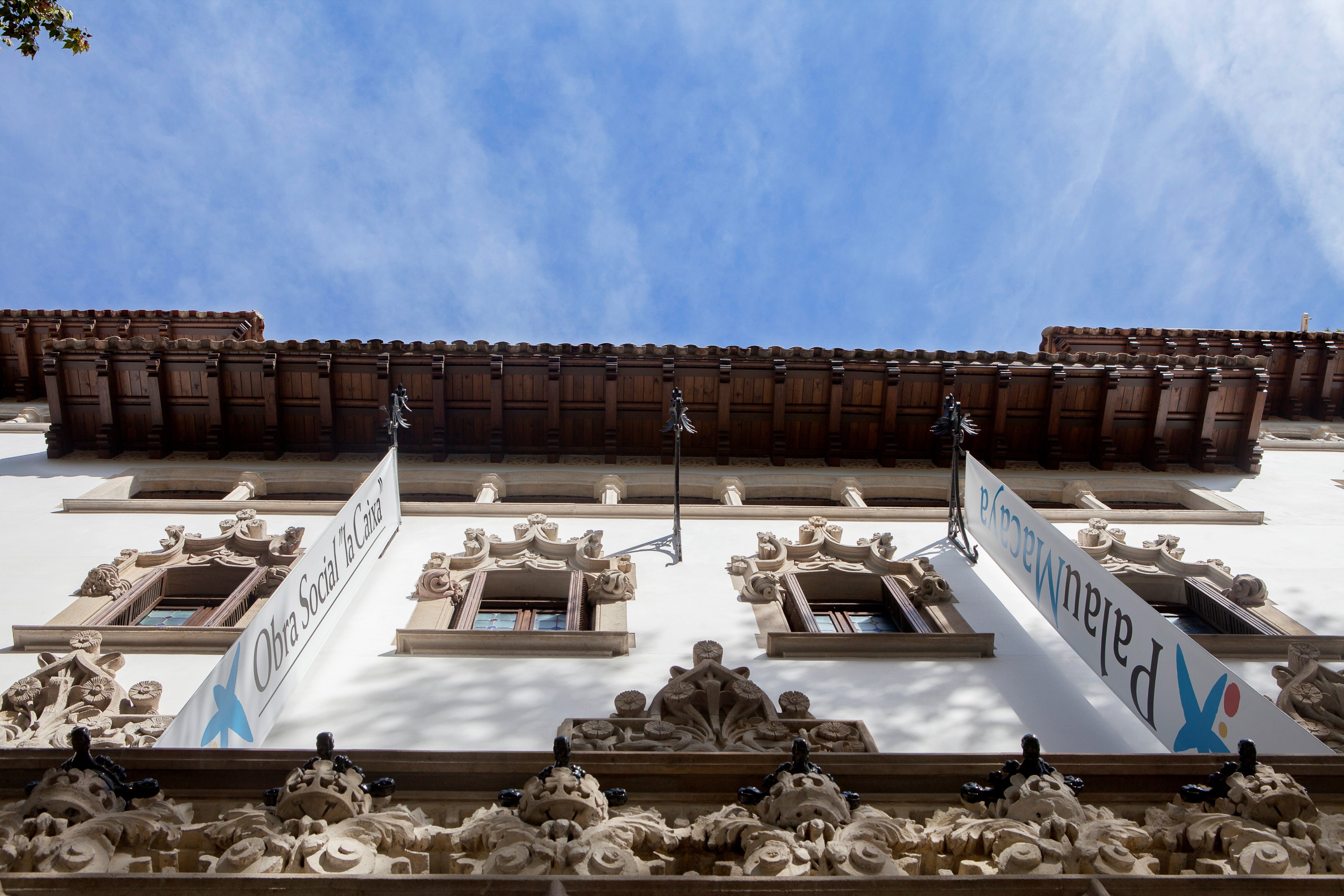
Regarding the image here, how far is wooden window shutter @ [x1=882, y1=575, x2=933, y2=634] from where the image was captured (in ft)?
34.1

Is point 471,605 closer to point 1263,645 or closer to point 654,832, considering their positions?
point 654,832

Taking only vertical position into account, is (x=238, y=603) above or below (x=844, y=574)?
below

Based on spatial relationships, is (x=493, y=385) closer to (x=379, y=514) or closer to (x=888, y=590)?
(x=379, y=514)

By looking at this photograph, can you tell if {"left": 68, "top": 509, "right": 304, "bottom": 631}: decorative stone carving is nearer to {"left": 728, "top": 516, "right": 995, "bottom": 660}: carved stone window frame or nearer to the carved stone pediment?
the carved stone pediment

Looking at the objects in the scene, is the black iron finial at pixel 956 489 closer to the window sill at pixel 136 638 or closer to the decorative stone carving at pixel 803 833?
the decorative stone carving at pixel 803 833

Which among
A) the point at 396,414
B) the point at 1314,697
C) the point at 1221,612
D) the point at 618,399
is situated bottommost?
the point at 1314,697

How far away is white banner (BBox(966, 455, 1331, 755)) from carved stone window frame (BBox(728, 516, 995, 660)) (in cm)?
94

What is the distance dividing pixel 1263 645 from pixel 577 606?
805 centimetres

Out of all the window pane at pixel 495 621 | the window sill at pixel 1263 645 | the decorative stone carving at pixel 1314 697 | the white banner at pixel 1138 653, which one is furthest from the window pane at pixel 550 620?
the decorative stone carving at pixel 1314 697

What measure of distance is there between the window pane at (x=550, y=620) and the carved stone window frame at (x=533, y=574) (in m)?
0.18

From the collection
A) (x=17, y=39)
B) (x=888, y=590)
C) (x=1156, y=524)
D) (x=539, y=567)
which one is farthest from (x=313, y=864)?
(x=1156, y=524)

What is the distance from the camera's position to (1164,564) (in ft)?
39.8

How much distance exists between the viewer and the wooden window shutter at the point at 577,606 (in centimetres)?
1043

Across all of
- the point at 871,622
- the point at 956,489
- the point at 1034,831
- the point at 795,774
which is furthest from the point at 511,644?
the point at 956,489
